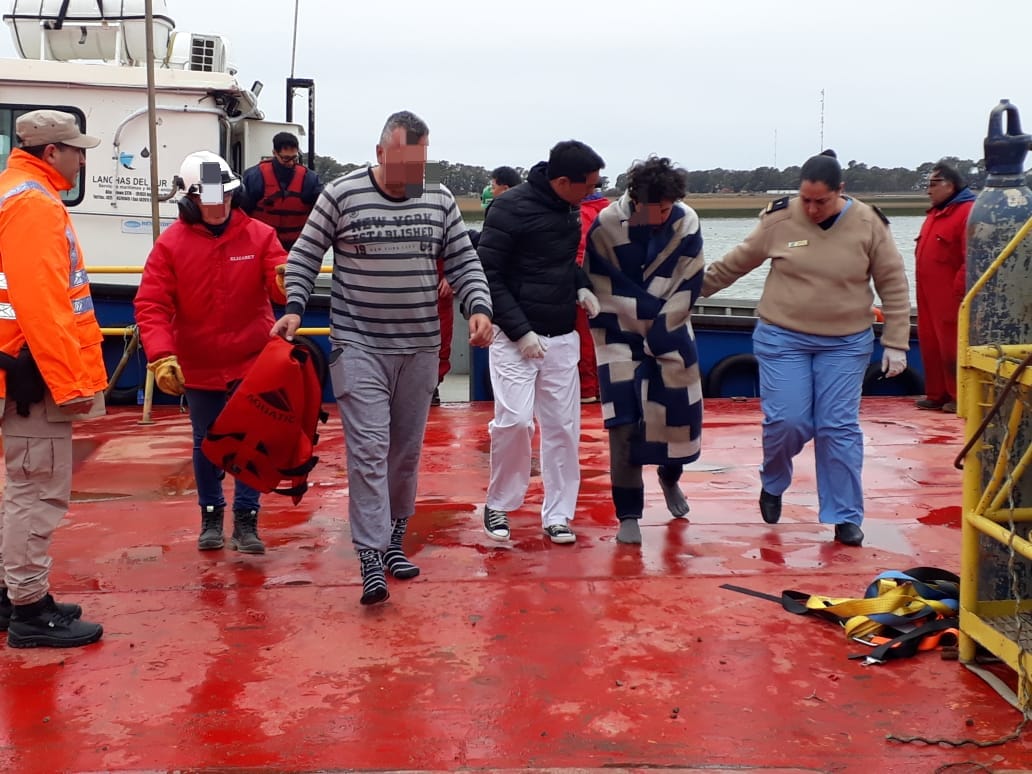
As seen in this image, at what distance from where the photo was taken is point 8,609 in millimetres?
4410

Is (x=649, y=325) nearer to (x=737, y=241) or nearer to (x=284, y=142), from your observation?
(x=284, y=142)

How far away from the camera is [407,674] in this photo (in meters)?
3.93

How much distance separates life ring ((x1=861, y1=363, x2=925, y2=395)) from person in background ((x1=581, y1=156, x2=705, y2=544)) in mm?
5455

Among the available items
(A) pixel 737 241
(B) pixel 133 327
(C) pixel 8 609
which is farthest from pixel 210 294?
(A) pixel 737 241

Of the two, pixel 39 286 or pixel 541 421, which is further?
pixel 541 421

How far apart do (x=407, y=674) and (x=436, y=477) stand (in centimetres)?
304

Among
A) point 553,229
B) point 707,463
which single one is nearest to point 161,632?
point 553,229

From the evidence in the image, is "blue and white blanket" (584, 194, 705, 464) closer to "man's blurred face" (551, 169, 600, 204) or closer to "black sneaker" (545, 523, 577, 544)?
"man's blurred face" (551, 169, 600, 204)

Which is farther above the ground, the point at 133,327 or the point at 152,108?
the point at 152,108

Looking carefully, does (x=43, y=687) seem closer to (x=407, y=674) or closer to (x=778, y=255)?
(x=407, y=674)

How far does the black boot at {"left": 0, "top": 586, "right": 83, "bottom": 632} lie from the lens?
4.31m

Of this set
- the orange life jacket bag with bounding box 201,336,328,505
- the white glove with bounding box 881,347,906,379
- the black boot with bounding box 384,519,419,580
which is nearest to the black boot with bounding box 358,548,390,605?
the black boot with bounding box 384,519,419,580

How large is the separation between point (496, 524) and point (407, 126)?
188cm

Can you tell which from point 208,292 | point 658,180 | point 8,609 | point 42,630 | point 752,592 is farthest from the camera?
point 658,180
